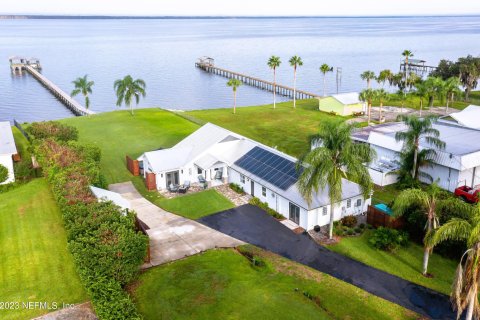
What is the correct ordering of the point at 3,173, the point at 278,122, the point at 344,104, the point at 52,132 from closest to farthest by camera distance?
the point at 3,173 < the point at 52,132 < the point at 278,122 < the point at 344,104

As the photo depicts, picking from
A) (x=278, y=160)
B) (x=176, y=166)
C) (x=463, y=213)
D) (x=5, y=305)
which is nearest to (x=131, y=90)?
(x=176, y=166)

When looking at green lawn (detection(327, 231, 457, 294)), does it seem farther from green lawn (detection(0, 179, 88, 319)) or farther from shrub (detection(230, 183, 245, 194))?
green lawn (detection(0, 179, 88, 319))

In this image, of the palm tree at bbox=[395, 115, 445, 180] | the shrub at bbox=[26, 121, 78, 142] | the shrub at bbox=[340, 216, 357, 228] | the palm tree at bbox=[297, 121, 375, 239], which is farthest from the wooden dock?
the palm tree at bbox=[297, 121, 375, 239]

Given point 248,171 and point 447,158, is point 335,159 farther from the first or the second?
point 447,158

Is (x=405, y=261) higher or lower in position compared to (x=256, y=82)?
lower

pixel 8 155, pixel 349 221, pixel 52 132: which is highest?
pixel 52 132

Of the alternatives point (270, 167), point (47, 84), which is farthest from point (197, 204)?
point (47, 84)
